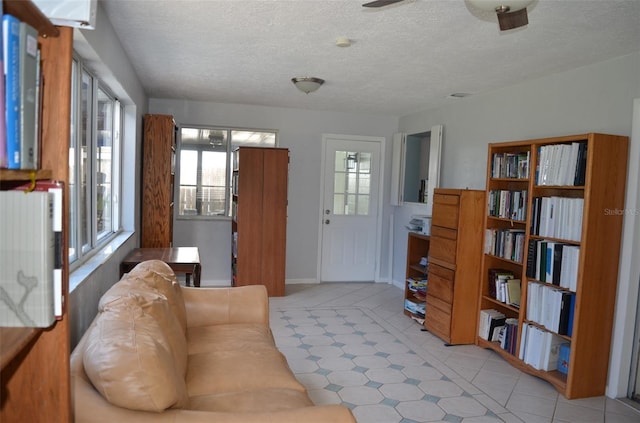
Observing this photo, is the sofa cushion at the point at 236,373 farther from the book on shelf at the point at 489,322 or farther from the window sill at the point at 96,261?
the book on shelf at the point at 489,322

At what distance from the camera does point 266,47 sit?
3.33 meters

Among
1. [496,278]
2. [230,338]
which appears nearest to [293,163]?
[496,278]

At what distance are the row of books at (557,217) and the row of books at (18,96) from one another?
3214 mm

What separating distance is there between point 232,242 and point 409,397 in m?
3.31

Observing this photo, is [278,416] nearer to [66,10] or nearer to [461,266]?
[66,10]

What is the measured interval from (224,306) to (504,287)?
2.34 m

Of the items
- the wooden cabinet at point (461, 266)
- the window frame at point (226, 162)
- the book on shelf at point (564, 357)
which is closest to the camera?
the book on shelf at point (564, 357)

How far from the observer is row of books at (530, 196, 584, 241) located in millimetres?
3148

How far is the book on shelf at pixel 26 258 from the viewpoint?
91 centimetres

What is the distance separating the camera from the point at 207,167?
599cm

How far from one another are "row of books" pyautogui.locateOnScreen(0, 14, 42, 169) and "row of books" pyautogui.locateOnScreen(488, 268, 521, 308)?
3.69 meters

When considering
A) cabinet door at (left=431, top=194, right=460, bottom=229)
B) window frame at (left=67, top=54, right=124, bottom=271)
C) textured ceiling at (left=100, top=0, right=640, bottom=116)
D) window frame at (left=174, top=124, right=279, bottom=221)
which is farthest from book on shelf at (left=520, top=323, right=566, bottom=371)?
window frame at (left=174, top=124, right=279, bottom=221)

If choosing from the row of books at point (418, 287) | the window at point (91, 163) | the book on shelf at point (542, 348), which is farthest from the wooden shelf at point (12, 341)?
the row of books at point (418, 287)

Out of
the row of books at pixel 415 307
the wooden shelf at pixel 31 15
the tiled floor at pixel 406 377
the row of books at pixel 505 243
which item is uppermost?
the wooden shelf at pixel 31 15
